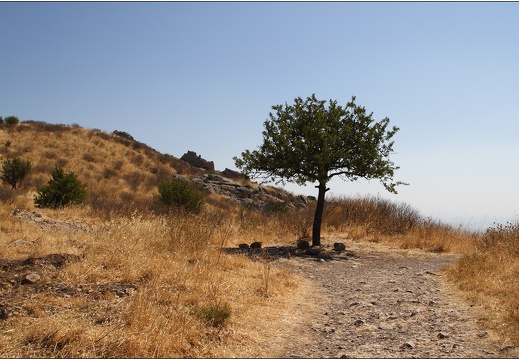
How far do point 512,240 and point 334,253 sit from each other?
4.96 meters

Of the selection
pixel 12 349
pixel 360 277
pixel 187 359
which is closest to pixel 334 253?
pixel 360 277

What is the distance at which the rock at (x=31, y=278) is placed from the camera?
5801 millimetres

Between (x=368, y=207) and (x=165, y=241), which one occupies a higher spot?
(x=368, y=207)

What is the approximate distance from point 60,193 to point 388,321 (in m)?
14.6

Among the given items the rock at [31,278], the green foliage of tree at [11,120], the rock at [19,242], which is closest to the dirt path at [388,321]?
the rock at [31,278]

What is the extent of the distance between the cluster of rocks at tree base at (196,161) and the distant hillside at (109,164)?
648cm

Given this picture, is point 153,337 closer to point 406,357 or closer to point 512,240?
point 406,357

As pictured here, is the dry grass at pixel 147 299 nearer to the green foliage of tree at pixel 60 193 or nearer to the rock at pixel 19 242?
the rock at pixel 19 242

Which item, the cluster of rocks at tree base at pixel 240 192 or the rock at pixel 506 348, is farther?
the cluster of rocks at tree base at pixel 240 192

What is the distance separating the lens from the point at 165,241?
8.95 metres

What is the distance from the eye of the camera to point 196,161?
53.7 m

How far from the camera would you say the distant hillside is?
102 ft

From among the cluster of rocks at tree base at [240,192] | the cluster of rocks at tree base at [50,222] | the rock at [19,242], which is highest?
the cluster of rocks at tree base at [240,192]

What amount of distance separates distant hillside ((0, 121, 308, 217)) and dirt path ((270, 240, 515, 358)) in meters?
20.5
